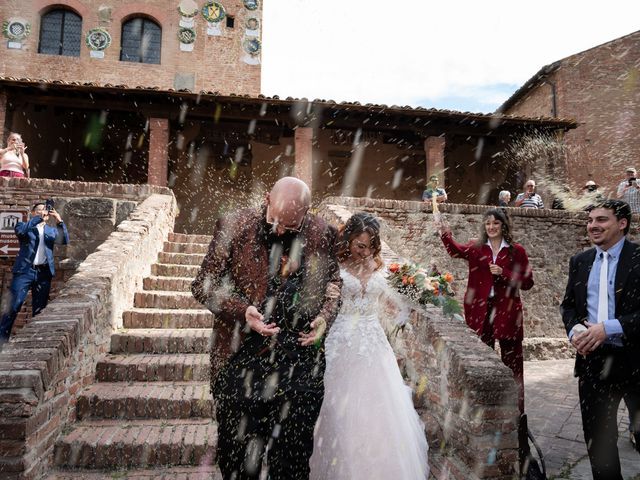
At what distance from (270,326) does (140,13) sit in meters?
16.0

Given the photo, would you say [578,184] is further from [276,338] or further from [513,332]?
[276,338]

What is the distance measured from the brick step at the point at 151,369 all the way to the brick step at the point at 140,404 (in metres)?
0.22

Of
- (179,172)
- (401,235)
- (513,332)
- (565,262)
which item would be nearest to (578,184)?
(565,262)

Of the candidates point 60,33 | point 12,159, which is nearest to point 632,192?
point 12,159

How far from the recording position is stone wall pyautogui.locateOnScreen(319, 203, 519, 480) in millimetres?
2887

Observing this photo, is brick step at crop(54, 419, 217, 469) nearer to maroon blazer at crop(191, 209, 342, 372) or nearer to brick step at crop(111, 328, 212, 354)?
brick step at crop(111, 328, 212, 354)

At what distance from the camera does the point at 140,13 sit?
48.3 ft

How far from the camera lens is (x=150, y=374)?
12.9 ft

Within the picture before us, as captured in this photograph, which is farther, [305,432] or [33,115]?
[33,115]

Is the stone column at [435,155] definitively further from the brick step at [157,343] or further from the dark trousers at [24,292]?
the dark trousers at [24,292]

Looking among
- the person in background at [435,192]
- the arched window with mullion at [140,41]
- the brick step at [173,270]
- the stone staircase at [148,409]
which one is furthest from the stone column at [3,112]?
the person in background at [435,192]

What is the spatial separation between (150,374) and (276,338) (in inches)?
92.5

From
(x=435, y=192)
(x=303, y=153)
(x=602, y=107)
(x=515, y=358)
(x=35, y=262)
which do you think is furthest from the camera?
(x=602, y=107)

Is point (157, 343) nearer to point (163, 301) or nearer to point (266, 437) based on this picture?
point (163, 301)
